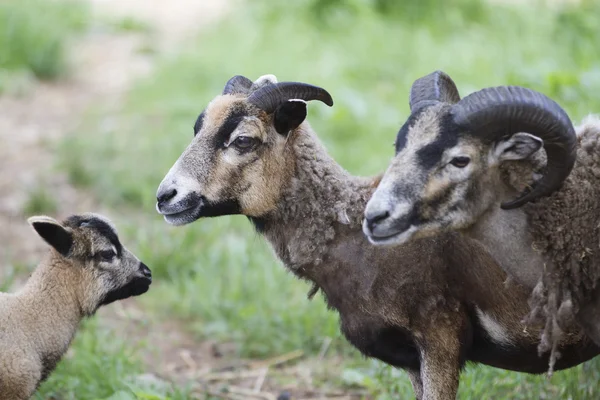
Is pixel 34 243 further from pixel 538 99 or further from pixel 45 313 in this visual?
pixel 538 99

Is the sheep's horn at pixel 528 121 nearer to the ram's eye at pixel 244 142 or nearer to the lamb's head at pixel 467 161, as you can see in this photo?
the lamb's head at pixel 467 161

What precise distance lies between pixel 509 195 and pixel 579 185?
1.32 feet

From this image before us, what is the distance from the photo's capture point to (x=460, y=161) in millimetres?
4977

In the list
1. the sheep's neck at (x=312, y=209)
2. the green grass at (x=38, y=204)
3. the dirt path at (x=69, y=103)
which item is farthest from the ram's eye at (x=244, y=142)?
the green grass at (x=38, y=204)

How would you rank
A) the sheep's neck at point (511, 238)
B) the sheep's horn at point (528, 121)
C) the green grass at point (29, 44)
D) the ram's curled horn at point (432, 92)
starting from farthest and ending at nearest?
the green grass at point (29, 44) < the ram's curled horn at point (432, 92) < the sheep's neck at point (511, 238) < the sheep's horn at point (528, 121)

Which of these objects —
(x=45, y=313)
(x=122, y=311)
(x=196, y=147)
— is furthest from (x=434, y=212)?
(x=122, y=311)

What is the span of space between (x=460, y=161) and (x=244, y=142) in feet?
5.32

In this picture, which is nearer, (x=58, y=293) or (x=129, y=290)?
(x=58, y=293)

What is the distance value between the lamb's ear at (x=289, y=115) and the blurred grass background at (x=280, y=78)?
6.66ft

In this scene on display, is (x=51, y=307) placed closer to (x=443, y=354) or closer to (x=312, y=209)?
(x=312, y=209)

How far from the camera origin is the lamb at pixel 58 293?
19.0 ft

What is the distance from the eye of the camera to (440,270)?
560 cm

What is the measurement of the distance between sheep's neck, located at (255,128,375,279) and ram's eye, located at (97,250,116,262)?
1.11 m

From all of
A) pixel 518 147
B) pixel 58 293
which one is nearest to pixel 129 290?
pixel 58 293
